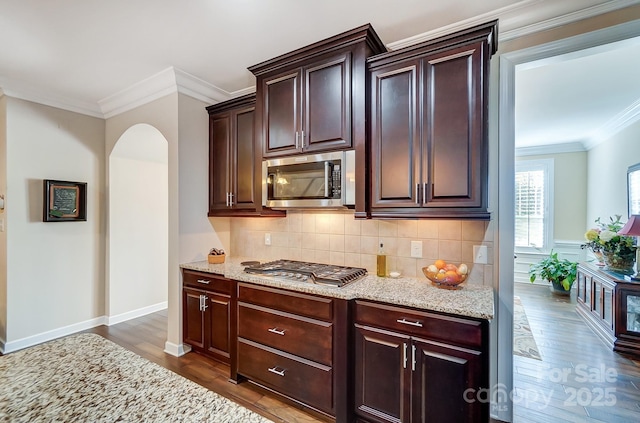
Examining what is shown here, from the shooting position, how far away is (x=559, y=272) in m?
5.09

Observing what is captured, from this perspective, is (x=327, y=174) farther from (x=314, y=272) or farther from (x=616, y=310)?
(x=616, y=310)

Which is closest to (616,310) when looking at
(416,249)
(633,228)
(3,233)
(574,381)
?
(633,228)

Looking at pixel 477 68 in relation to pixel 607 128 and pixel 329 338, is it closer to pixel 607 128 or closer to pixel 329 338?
pixel 329 338

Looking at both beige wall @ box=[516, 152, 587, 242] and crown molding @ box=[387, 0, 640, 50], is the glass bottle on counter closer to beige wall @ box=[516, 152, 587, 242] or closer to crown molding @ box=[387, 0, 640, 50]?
crown molding @ box=[387, 0, 640, 50]

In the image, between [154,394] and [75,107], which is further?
[75,107]

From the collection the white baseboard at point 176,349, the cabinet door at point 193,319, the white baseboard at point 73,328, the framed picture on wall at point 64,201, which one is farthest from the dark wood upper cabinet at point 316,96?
the framed picture on wall at point 64,201

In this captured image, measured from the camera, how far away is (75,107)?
3.48 m

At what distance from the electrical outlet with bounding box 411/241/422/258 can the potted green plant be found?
14.2 ft

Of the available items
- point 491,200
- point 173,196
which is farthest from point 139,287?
point 491,200

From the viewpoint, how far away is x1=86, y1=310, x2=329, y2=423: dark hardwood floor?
84.0 inches

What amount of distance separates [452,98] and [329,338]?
1.75 m

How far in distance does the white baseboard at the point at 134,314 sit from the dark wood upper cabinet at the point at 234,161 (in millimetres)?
2024

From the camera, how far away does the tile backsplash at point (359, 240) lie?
85.2 inches

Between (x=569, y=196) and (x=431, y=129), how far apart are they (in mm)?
5382
